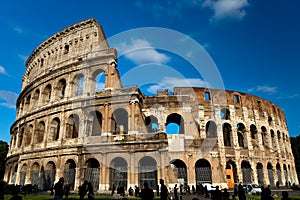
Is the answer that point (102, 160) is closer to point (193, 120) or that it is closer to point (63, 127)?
point (63, 127)

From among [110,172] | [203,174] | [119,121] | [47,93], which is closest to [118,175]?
[110,172]

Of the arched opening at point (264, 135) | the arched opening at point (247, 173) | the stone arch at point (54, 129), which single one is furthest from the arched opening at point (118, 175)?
the arched opening at point (264, 135)

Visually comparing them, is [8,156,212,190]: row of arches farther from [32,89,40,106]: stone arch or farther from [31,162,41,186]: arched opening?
[32,89,40,106]: stone arch

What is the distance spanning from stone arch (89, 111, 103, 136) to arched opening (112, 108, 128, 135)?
1509 millimetres

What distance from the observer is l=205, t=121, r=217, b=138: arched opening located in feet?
80.8

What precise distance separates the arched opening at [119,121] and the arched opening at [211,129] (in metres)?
9.08

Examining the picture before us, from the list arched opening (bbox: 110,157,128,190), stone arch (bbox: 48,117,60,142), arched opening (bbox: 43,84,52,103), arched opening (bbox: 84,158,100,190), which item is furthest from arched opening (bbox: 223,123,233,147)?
arched opening (bbox: 43,84,52,103)

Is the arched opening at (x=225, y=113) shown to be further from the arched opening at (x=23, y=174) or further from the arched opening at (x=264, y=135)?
the arched opening at (x=23, y=174)

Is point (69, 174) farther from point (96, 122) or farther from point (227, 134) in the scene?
point (227, 134)

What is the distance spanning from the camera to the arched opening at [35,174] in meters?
20.7

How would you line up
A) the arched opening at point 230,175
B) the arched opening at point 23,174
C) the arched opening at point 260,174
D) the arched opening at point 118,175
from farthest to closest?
the arched opening at point 230,175
the arched opening at point 260,174
the arched opening at point 23,174
the arched opening at point 118,175

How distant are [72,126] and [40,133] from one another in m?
4.08

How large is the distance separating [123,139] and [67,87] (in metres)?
Result: 8.28

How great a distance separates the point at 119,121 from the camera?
72.4 feet
